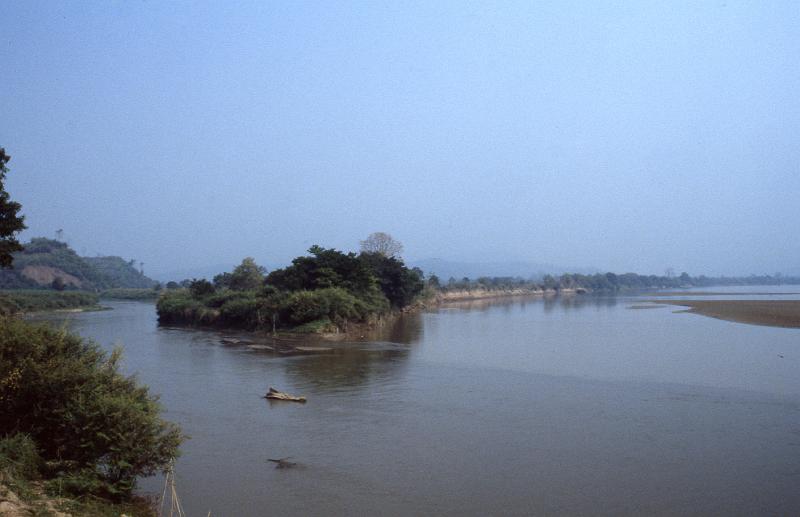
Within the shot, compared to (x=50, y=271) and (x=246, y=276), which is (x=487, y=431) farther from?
(x=50, y=271)

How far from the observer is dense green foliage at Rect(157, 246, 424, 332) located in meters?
34.8

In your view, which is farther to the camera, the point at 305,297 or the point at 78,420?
the point at 305,297

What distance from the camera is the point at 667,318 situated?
46.5 meters

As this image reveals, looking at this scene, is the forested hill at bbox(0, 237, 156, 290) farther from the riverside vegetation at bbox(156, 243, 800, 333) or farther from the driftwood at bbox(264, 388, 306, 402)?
the driftwood at bbox(264, 388, 306, 402)

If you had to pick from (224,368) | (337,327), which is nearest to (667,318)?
(337,327)

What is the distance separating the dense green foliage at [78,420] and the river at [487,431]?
4.46 ft

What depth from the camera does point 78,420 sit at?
8.57 m

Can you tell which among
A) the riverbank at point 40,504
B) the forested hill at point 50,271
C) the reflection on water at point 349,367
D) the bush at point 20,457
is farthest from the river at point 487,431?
the forested hill at point 50,271

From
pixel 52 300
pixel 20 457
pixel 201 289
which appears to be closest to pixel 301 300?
pixel 201 289

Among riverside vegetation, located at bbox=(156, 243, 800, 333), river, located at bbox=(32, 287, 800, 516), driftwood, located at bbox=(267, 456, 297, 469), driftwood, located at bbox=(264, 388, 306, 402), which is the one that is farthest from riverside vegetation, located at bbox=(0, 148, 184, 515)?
riverside vegetation, located at bbox=(156, 243, 800, 333)

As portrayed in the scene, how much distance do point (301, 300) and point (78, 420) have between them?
86.1ft

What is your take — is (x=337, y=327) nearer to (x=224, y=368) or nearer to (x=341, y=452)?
(x=224, y=368)

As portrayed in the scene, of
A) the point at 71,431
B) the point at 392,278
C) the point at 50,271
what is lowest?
the point at 71,431

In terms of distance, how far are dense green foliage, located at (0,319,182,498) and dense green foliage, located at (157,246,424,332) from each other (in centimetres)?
2417
